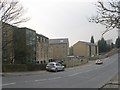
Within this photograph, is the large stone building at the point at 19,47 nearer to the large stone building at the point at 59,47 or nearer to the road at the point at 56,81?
the road at the point at 56,81

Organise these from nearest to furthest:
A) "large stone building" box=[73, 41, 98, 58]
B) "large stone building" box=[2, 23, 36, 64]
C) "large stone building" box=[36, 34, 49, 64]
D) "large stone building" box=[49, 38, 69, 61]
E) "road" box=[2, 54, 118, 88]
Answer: "road" box=[2, 54, 118, 88]
"large stone building" box=[2, 23, 36, 64]
"large stone building" box=[36, 34, 49, 64]
"large stone building" box=[49, 38, 69, 61]
"large stone building" box=[73, 41, 98, 58]

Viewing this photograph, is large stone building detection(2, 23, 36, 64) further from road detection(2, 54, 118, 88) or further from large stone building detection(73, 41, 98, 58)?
large stone building detection(73, 41, 98, 58)

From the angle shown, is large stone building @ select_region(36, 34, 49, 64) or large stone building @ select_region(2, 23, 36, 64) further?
large stone building @ select_region(36, 34, 49, 64)

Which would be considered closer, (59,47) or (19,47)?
(19,47)

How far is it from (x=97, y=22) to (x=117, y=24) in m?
1.03

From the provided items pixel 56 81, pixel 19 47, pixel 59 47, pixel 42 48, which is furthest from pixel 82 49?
pixel 56 81

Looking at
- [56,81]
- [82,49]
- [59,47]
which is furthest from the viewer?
[82,49]

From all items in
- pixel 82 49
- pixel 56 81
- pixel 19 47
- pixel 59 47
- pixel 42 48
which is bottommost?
pixel 56 81

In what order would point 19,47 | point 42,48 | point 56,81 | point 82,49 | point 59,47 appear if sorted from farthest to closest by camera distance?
point 82,49, point 59,47, point 42,48, point 19,47, point 56,81

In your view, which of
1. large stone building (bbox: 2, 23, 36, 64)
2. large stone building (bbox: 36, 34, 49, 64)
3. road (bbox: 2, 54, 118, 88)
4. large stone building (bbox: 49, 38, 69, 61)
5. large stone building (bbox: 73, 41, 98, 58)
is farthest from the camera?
large stone building (bbox: 73, 41, 98, 58)

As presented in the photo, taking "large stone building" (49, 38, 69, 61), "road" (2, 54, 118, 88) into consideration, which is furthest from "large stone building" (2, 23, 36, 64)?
"large stone building" (49, 38, 69, 61)

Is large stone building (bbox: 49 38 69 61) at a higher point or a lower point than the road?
higher

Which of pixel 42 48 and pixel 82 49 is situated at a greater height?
pixel 82 49

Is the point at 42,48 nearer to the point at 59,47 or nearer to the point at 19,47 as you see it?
the point at 19,47
